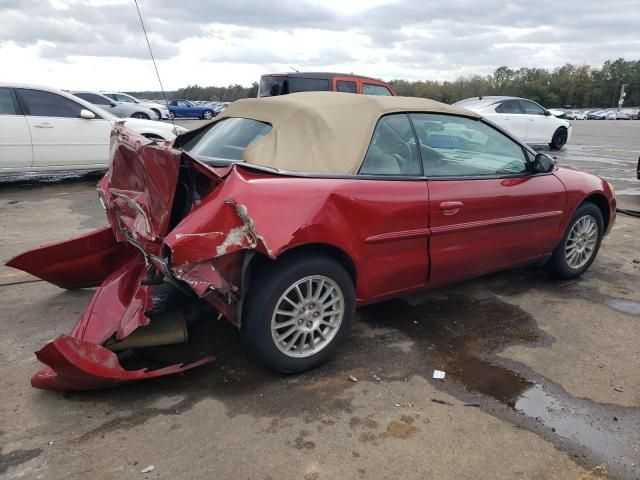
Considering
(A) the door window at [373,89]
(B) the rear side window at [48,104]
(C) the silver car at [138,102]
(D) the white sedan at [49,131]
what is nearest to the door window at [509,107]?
(A) the door window at [373,89]

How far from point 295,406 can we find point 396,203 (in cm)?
134

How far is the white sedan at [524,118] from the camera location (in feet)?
46.1

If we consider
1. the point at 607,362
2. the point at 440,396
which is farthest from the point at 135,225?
the point at 607,362

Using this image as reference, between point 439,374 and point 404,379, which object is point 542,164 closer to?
point 439,374

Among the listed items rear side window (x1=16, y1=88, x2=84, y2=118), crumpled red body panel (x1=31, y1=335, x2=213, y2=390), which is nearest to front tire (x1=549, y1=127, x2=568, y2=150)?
rear side window (x1=16, y1=88, x2=84, y2=118)

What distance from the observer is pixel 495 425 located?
105 inches

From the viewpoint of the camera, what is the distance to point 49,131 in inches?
326

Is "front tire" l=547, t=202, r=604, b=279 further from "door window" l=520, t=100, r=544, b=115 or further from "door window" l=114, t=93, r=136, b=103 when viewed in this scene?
"door window" l=114, t=93, r=136, b=103

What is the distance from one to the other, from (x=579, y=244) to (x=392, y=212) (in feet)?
7.95

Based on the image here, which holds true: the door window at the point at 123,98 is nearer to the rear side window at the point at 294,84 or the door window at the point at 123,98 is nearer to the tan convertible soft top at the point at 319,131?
the rear side window at the point at 294,84

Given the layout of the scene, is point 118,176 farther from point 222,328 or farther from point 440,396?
point 440,396

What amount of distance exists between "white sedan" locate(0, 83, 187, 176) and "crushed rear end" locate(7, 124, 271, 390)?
5.16 metres

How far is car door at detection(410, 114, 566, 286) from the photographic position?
352 cm

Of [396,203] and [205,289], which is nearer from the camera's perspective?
[205,289]
